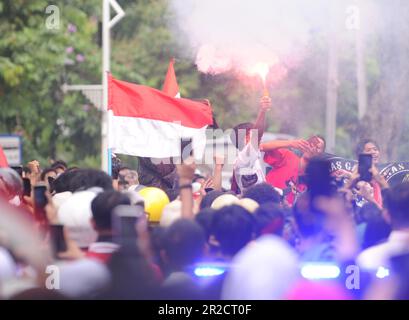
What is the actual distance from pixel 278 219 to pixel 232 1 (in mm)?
7733

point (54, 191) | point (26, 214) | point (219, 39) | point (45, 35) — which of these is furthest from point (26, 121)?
point (26, 214)

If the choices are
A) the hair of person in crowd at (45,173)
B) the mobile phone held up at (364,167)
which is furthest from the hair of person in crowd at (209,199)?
the hair of person in crowd at (45,173)

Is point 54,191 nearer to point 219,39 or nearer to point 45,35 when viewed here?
point 219,39

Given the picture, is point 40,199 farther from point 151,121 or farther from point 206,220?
point 151,121

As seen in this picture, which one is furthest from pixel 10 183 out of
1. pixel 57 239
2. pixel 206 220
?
pixel 206 220

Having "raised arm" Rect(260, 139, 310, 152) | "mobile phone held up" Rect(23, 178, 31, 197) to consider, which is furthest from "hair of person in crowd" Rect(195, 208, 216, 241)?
"raised arm" Rect(260, 139, 310, 152)

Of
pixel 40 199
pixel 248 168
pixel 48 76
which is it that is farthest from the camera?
pixel 48 76

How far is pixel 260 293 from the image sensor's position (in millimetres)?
5059

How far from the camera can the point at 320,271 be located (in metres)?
5.31

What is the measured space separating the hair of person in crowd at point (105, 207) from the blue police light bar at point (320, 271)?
88 cm

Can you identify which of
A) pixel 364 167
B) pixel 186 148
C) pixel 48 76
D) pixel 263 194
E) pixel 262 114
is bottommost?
pixel 263 194

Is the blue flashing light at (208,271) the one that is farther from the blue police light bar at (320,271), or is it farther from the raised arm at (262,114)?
the raised arm at (262,114)

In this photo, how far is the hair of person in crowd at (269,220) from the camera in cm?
549

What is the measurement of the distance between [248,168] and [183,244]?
3.23 meters
